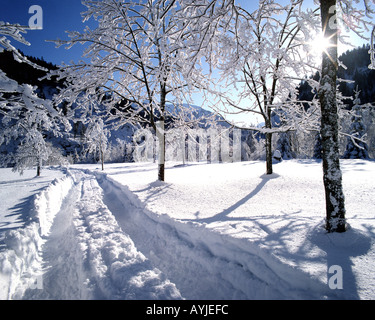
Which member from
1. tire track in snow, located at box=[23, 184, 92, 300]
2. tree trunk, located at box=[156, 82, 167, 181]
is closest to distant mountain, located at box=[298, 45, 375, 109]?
tree trunk, located at box=[156, 82, 167, 181]

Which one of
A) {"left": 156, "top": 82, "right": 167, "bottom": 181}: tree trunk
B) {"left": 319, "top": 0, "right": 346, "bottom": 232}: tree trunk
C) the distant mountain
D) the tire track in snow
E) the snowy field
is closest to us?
the snowy field

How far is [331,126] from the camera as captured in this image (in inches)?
130

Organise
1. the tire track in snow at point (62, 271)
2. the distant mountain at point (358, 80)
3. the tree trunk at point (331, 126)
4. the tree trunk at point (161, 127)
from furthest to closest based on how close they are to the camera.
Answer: the distant mountain at point (358, 80)
the tree trunk at point (161, 127)
the tree trunk at point (331, 126)
the tire track in snow at point (62, 271)

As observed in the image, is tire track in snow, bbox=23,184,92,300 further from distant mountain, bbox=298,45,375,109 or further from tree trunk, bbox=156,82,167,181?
distant mountain, bbox=298,45,375,109

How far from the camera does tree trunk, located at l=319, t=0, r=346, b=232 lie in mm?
3203

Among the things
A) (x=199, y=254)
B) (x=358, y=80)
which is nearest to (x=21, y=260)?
(x=199, y=254)

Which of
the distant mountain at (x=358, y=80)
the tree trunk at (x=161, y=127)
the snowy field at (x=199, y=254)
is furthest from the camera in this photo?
the distant mountain at (x=358, y=80)

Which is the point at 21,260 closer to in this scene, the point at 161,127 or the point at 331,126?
the point at 331,126

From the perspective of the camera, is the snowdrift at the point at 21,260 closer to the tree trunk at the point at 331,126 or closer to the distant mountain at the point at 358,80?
the tree trunk at the point at 331,126

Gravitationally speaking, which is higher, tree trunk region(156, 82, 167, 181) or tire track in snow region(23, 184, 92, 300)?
tree trunk region(156, 82, 167, 181)

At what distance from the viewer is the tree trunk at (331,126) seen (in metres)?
3.20

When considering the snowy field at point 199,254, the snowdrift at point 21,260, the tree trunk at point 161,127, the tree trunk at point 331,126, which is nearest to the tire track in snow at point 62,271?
the snowy field at point 199,254

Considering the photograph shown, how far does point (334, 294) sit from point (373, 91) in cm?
12117
